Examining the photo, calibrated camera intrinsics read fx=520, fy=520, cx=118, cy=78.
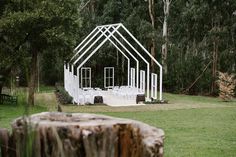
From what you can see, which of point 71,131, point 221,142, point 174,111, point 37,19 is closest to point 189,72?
point 174,111

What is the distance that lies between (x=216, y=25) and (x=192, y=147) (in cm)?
2227

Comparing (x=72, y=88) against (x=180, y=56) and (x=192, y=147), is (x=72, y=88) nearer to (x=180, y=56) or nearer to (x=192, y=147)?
(x=180, y=56)

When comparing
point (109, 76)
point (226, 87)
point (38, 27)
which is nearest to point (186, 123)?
point (38, 27)

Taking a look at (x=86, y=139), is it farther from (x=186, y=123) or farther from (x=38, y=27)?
(x=38, y=27)

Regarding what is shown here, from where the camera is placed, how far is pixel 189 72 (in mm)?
31281

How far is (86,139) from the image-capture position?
3551 mm

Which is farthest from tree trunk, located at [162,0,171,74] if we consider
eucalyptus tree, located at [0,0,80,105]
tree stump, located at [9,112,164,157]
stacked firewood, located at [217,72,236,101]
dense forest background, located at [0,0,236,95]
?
tree stump, located at [9,112,164,157]

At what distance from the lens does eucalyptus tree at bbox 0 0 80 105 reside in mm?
19422

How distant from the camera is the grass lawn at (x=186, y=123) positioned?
1005 centimetres

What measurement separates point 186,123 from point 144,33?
16.9m

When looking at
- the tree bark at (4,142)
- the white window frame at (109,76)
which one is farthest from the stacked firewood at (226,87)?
the tree bark at (4,142)

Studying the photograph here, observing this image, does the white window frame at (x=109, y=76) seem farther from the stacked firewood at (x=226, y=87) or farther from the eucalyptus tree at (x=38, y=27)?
the eucalyptus tree at (x=38, y=27)

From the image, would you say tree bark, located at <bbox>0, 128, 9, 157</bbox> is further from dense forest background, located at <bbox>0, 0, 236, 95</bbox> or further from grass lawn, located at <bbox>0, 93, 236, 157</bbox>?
dense forest background, located at <bbox>0, 0, 236, 95</bbox>

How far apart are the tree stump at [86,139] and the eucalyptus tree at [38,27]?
1594cm
